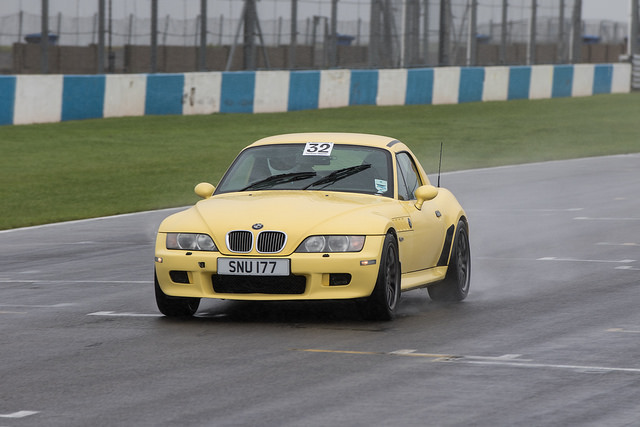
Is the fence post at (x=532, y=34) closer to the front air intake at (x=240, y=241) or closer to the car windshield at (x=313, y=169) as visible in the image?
the car windshield at (x=313, y=169)

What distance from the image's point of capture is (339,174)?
1020cm

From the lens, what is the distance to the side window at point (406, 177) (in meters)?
10.3

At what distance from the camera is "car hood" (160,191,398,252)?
9055 millimetres

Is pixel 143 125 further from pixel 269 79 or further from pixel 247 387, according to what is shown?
pixel 247 387

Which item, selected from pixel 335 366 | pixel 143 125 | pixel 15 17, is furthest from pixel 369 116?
pixel 335 366

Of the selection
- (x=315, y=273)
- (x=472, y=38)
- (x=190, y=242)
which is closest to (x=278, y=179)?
(x=190, y=242)

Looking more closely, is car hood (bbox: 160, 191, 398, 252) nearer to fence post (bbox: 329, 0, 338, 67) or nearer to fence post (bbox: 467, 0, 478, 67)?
fence post (bbox: 329, 0, 338, 67)

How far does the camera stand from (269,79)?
1293 inches

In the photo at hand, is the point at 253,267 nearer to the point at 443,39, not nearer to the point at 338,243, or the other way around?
the point at 338,243

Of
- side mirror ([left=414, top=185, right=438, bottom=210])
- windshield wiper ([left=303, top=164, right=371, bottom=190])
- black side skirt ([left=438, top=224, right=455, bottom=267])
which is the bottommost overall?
black side skirt ([left=438, top=224, right=455, bottom=267])

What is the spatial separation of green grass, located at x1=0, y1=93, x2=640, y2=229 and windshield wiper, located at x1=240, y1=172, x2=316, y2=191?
6760mm

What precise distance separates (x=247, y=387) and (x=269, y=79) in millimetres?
26098

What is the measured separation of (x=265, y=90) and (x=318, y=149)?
22656 millimetres

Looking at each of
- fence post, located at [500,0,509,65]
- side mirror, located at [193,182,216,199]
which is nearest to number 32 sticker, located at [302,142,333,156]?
side mirror, located at [193,182,216,199]
